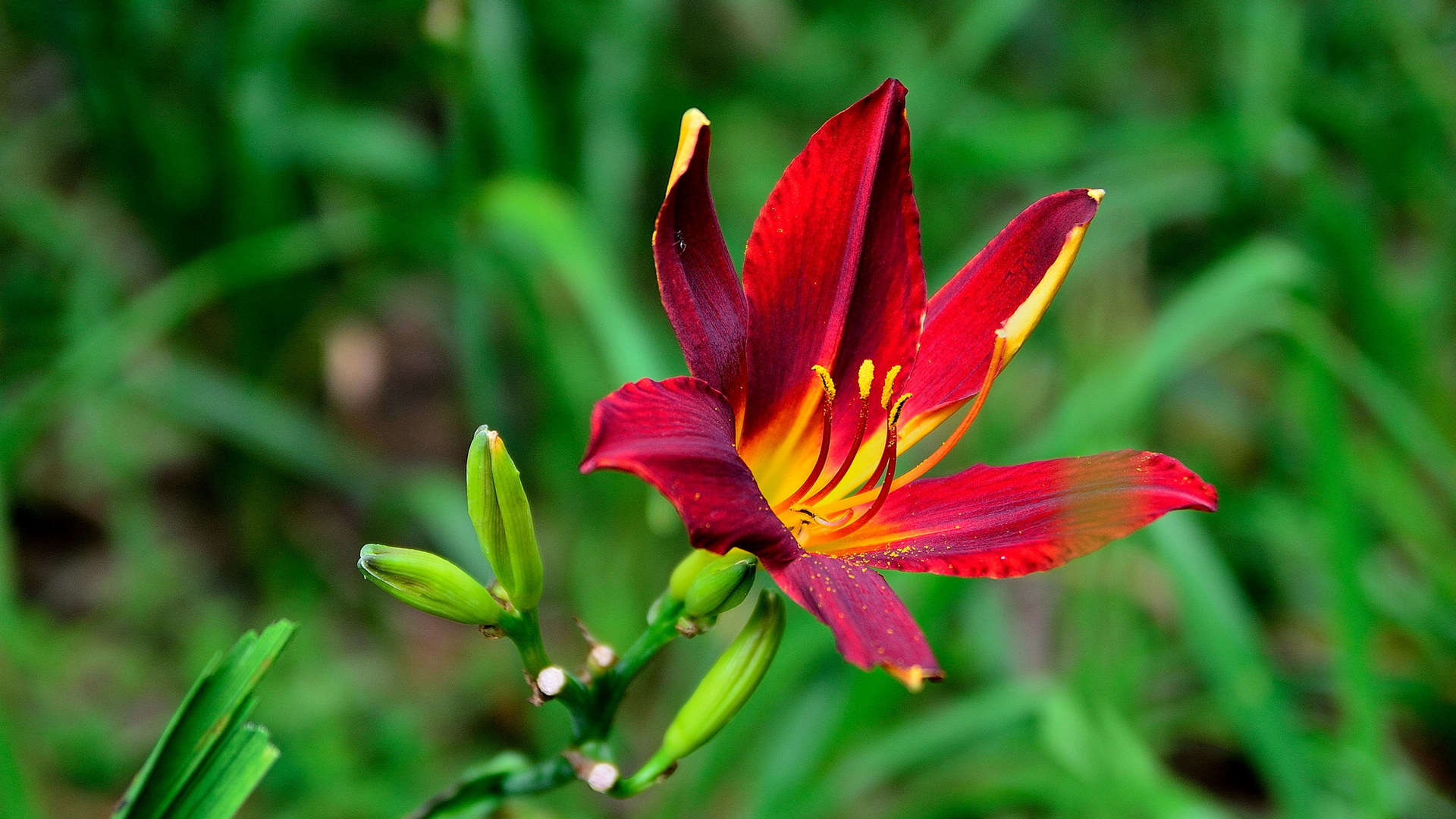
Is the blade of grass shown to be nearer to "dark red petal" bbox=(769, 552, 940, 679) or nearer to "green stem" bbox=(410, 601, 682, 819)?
"green stem" bbox=(410, 601, 682, 819)

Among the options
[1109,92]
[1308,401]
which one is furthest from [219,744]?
[1109,92]

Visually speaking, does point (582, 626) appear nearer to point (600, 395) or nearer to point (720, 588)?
point (720, 588)

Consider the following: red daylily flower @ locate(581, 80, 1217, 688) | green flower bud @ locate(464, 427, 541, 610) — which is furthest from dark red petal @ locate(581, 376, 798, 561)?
green flower bud @ locate(464, 427, 541, 610)

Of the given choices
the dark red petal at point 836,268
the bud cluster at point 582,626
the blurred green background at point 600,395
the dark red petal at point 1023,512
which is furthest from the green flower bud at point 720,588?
the blurred green background at point 600,395

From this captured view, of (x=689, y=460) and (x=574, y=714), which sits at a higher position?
(x=689, y=460)

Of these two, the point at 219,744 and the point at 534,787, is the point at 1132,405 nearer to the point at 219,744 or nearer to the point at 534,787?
the point at 534,787

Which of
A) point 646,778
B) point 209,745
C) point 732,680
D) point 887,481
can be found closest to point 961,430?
point 887,481

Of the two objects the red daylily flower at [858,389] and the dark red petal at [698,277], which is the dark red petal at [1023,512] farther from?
the dark red petal at [698,277]
